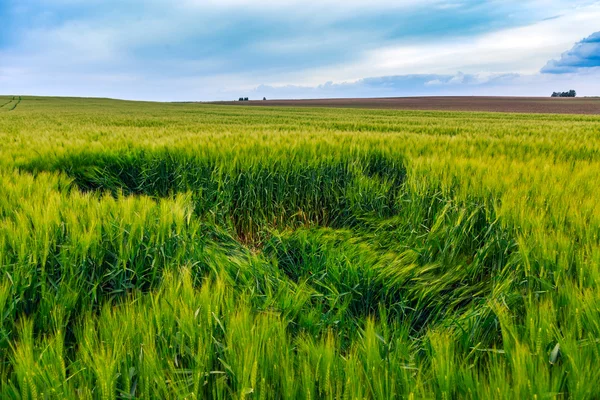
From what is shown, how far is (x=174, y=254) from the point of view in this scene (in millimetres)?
1964

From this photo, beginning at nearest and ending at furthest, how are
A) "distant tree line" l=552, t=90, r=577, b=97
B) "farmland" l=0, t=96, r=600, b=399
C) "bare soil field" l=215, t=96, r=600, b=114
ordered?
"farmland" l=0, t=96, r=600, b=399 < "bare soil field" l=215, t=96, r=600, b=114 < "distant tree line" l=552, t=90, r=577, b=97

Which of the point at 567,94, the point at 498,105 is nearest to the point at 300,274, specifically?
the point at 498,105

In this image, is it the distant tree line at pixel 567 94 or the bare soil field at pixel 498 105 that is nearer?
the bare soil field at pixel 498 105

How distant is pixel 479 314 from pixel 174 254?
1.50 m

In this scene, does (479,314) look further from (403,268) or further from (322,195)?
(322,195)

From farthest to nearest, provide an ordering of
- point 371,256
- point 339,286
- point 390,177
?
point 390,177 → point 371,256 → point 339,286

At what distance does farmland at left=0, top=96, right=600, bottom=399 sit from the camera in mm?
895

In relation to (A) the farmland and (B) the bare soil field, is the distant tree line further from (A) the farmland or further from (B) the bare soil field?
(A) the farmland

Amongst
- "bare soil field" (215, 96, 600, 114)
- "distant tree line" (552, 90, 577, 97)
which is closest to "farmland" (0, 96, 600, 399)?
"bare soil field" (215, 96, 600, 114)

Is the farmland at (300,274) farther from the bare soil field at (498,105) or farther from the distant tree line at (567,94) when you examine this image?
the distant tree line at (567,94)

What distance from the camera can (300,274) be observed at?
2.46 meters

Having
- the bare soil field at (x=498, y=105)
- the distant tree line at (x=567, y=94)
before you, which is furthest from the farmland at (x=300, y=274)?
the distant tree line at (x=567, y=94)

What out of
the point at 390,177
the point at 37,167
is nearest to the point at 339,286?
the point at 390,177

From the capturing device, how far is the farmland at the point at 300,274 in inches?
35.2
